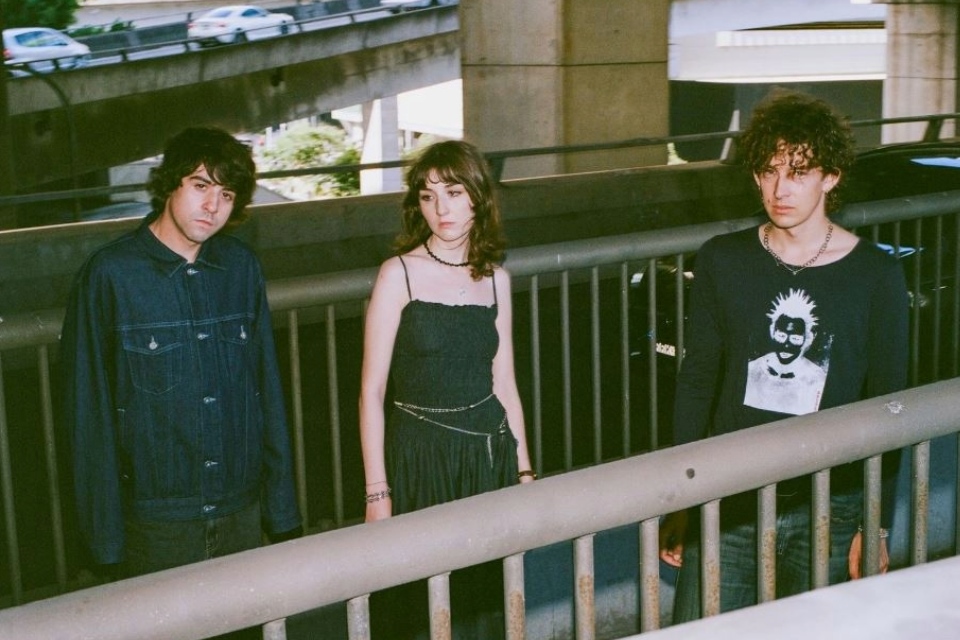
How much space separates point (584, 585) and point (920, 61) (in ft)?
103

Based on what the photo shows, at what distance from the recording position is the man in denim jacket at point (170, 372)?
3.73m

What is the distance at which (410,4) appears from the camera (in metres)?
55.2

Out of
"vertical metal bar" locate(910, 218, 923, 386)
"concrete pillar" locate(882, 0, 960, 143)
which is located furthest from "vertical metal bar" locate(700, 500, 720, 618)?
"concrete pillar" locate(882, 0, 960, 143)

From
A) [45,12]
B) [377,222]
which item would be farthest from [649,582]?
[45,12]

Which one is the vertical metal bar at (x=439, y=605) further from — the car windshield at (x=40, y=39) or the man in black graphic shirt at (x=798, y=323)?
the car windshield at (x=40, y=39)

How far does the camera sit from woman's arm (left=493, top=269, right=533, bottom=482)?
4.18m

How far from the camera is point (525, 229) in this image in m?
14.0

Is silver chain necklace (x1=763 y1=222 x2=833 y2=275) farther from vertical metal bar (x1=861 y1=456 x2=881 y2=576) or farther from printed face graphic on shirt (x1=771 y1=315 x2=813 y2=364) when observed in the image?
vertical metal bar (x1=861 y1=456 x2=881 y2=576)

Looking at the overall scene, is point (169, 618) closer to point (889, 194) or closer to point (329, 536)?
point (329, 536)

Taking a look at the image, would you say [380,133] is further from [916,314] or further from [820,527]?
[820,527]

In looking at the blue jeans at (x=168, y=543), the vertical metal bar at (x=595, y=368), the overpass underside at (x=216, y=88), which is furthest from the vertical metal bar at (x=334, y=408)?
the overpass underside at (x=216, y=88)

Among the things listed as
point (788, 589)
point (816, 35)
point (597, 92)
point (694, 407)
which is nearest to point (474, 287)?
point (694, 407)

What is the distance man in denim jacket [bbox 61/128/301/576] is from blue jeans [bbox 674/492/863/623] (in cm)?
135

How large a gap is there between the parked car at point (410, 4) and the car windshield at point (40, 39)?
13047 mm
